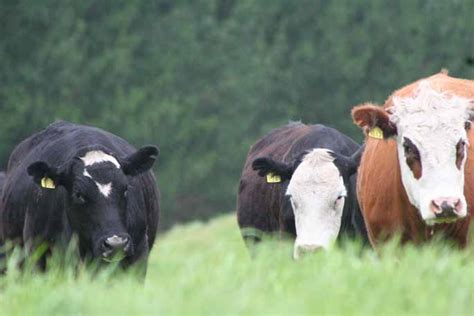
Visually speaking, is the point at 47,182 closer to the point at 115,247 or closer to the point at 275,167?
the point at 115,247

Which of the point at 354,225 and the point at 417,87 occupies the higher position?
the point at 417,87

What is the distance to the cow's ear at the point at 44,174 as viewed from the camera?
1255 cm

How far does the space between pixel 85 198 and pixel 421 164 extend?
9.94 ft

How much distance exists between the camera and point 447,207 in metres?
10.3

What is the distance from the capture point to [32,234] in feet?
42.3

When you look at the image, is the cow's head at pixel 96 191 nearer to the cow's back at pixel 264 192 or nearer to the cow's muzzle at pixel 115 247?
the cow's muzzle at pixel 115 247

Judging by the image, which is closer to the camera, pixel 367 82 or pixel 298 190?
pixel 298 190

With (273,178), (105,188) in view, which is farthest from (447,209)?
(273,178)

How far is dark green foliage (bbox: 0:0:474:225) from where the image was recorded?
4272cm

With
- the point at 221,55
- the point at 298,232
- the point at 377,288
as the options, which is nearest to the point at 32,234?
the point at 298,232

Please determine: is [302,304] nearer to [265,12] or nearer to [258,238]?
[258,238]

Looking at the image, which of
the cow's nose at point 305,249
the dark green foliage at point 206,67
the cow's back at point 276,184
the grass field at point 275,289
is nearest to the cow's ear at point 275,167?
the cow's back at point 276,184

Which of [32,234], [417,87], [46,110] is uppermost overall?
[417,87]

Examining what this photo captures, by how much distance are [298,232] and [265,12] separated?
34599mm
